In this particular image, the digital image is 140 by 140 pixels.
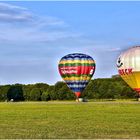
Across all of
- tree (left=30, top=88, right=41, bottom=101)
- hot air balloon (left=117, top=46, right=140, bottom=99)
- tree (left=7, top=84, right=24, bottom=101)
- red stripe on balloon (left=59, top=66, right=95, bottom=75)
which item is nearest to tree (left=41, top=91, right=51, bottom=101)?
tree (left=30, top=88, right=41, bottom=101)

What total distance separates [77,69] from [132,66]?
10.3 m

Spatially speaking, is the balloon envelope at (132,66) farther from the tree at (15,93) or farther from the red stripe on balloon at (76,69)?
the tree at (15,93)

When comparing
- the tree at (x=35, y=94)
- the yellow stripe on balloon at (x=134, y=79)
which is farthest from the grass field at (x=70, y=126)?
the tree at (x=35, y=94)

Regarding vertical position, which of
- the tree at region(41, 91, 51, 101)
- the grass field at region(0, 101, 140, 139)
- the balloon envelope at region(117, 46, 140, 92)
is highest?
the balloon envelope at region(117, 46, 140, 92)

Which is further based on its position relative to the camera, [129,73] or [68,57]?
[68,57]

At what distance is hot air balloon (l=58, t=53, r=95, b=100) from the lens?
321 feet

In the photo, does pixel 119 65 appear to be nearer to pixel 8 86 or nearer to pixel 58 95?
pixel 58 95

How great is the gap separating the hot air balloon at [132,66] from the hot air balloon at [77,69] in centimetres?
676

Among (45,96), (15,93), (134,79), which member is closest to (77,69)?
(134,79)

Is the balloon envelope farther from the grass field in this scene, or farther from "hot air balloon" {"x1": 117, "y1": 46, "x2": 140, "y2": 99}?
the grass field

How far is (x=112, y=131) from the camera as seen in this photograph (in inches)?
1073

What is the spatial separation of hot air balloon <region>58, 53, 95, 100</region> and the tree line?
46.6 metres

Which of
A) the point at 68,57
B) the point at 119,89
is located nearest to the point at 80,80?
the point at 68,57

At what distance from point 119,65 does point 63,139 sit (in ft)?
247
